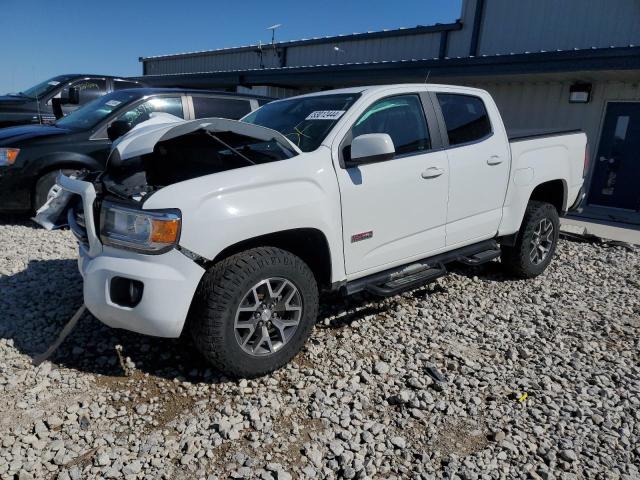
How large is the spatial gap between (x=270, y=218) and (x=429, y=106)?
6.24 feet

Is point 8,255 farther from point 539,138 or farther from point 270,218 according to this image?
point 539,138

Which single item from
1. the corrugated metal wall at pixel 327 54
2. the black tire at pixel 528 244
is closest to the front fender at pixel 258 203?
the black tire at pixel 528 244

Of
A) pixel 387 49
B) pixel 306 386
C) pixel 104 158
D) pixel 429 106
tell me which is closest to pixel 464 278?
pixel 429 106

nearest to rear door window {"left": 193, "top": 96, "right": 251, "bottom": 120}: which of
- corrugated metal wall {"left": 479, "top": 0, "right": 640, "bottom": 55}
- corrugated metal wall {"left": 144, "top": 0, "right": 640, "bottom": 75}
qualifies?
corrugated metal wall {"left": 144, "top": 0, "right": 640, "bottom": 75}

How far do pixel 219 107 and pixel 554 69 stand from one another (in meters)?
5.90

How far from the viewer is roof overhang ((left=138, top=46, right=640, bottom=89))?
25.8ft

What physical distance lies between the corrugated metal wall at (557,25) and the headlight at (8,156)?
9907 mm

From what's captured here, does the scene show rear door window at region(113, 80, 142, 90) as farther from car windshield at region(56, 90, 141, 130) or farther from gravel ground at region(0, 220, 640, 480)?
gravel ground at region(0, 220, 640, 480)

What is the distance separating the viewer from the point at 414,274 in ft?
12.5

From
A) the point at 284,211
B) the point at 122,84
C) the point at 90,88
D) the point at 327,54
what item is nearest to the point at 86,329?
the point at 284,211

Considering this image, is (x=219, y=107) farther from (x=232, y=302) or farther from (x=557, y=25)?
(x=557, y=25)

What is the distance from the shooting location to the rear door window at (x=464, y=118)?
4.11 meters

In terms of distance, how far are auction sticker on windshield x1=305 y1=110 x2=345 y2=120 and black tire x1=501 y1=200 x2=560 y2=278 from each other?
2.50 metres

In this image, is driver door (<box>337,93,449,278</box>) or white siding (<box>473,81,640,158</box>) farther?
white siding (<box>473,81,640,158</box>)
